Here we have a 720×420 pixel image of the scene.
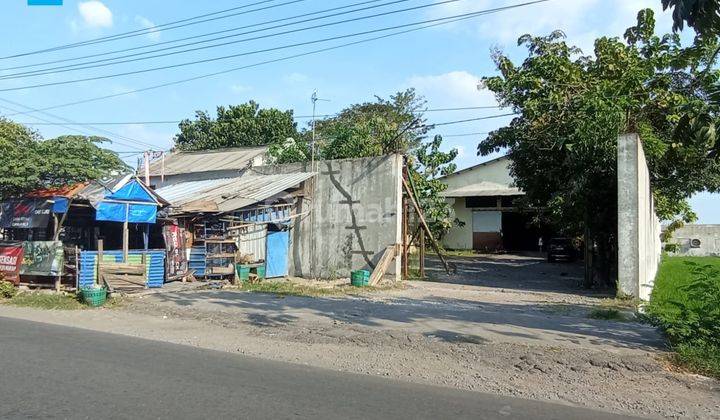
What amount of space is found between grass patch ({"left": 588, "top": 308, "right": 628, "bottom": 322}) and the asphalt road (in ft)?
21.6

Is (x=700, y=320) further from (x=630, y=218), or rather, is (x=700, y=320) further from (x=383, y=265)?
(x=383, y=265)

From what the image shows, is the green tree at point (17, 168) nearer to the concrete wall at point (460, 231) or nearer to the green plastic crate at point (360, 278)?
the green plastic crate at point (360, 278)

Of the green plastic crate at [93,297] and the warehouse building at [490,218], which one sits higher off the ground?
the warehouse building at [490,218]

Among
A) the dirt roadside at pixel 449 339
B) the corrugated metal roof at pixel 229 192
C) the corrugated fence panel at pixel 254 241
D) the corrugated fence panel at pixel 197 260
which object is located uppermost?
the corrugated metal roof at pixel 229 192

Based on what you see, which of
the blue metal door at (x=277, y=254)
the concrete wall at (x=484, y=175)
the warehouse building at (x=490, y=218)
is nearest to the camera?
the blue metal door at (x=277, y=254)

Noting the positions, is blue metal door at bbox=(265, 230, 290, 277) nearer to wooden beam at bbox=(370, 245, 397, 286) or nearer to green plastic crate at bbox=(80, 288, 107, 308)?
wooden beam at bbox=(370, 245, 397, 286)

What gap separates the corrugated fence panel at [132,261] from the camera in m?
15.3

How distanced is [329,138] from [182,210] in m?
11.7

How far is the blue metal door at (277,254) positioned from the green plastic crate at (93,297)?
22.4 feet

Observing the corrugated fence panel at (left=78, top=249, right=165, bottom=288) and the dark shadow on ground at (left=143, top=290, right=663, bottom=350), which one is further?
the corrugated fence panel at (left=78, top=249, right=165, bottom=288)

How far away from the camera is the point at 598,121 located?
1717 centimetres

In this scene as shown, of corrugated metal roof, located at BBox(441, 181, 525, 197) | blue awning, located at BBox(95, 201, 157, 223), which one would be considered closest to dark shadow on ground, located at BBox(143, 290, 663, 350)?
blue awning, located at BBox(95, 201, 157, 223)

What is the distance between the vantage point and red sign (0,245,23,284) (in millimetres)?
16516

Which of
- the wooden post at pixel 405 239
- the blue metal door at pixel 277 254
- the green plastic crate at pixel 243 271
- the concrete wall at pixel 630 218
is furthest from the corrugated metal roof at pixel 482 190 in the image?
the concrete wall at pixel 630 218
